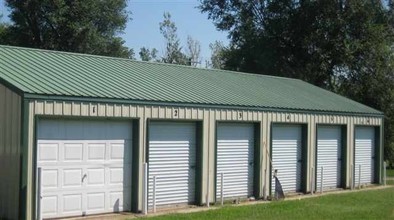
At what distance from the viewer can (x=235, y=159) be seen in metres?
18.6

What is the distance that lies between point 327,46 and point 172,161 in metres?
23.7

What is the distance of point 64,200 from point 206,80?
778 centimetres

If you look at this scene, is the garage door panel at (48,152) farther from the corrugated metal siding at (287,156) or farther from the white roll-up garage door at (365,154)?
the white roll-up garage door at (365,154)

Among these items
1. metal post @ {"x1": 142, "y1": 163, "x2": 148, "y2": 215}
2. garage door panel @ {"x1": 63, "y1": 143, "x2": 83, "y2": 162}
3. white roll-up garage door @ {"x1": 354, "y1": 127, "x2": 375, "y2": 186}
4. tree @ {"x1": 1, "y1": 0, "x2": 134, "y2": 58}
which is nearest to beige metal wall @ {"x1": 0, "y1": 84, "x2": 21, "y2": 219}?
garage door panel @ {"x1": 63, "y1": 143, "x2": 83, "y2": 162}

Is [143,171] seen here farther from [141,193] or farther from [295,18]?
[295,18]

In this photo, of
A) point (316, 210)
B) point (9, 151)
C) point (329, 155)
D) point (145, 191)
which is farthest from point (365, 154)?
point (9, 151)

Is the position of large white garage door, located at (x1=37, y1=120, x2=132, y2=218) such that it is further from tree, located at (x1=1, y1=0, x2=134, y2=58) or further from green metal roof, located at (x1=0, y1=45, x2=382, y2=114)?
tree, located at (x1=1, y1=0, x2=134, y2=58)

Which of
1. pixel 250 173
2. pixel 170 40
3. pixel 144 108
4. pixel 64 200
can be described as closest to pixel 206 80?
pixel 250 173

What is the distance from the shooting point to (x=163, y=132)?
16.3 m

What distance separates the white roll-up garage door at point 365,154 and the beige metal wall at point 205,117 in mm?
830

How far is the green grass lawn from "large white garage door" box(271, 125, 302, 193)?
58.2 inches

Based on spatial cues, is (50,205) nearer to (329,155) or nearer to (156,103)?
(156,103)

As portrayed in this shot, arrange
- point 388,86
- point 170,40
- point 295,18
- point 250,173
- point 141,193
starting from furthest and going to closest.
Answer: point 170,40, point 295,18, point 388,86, point 250,173, point 141,193

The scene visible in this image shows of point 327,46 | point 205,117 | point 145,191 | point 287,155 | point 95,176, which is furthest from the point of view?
point 327,46
